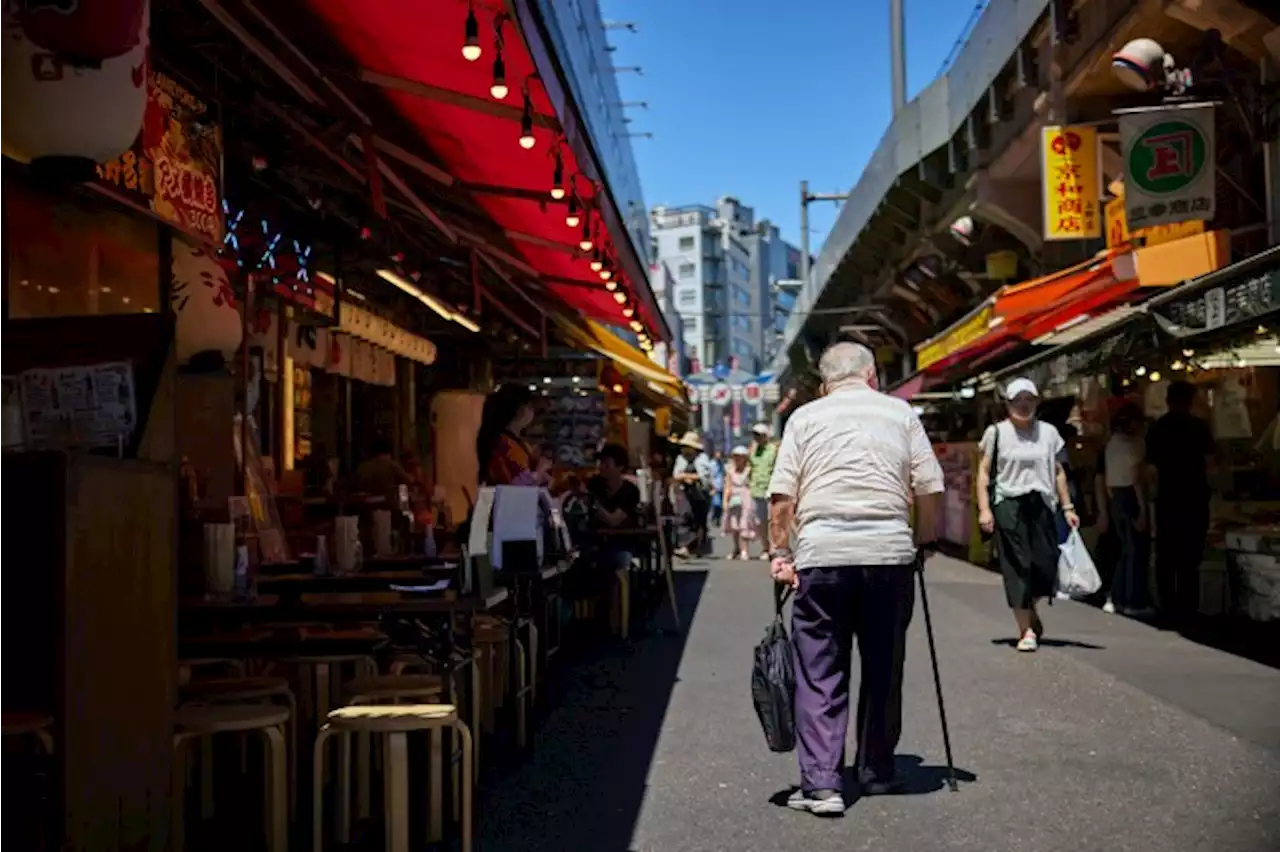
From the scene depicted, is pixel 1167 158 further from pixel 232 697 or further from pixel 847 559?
pixel 232 697

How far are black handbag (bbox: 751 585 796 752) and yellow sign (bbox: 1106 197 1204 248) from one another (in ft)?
26.4

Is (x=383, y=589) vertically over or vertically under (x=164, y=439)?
under

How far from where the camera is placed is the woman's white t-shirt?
9781 millimetres

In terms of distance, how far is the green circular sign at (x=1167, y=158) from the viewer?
1197cm

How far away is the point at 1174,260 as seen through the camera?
481 inches

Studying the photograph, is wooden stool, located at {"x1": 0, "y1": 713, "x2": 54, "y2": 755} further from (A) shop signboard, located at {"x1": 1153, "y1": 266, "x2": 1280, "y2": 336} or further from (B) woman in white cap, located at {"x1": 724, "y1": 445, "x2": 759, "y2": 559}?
(B) woman in white cap, located at {"x1": 724, "y1": 445, "x2": 759, "y2": 559}

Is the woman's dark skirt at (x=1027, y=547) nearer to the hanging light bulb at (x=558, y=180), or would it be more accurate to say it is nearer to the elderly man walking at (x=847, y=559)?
the hanging light bulb at (x=558, y=180)

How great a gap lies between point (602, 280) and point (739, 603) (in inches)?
144

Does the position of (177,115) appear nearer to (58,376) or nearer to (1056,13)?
(58,376)

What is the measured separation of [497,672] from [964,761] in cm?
267

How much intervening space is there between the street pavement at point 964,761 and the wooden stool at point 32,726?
2.07 m

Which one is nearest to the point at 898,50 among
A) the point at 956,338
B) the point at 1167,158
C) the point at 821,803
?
the point at 956,338

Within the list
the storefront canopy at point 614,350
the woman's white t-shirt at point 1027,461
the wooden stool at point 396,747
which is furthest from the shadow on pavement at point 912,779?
the storefront canopy at point 614,350

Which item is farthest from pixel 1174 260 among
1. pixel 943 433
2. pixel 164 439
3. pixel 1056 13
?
pixel 943 433
